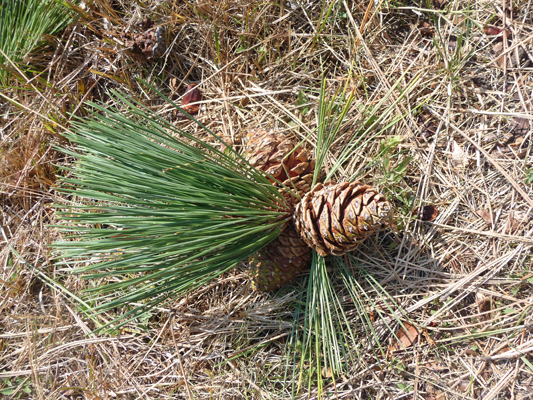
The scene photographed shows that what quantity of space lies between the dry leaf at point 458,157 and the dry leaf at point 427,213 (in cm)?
18

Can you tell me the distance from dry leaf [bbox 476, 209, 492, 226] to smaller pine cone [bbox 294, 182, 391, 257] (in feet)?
1.36

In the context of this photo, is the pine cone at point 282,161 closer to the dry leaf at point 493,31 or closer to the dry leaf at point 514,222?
the dry leaf at point 514,222

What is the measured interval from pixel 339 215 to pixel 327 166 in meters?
0.35

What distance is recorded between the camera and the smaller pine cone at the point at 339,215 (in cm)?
118

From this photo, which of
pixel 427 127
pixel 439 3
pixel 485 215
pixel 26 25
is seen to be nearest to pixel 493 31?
pixel 439 3

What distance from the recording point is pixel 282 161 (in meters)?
1.33

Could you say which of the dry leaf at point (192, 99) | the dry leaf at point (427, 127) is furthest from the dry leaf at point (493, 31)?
the dry leaf at point (192, 99)

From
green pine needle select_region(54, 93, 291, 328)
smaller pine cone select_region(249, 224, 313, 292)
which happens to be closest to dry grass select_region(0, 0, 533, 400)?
smaller pine cone select_region(249, 224, 313, 292)

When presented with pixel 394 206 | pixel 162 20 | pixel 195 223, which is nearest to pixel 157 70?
pixel 162 20

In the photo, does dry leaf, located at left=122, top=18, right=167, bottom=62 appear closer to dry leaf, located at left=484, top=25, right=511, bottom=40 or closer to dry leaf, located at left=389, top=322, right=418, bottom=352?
dry leaf, located at left=484, top=25, right=511, bottom=40

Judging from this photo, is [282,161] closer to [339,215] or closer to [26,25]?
[339,215]

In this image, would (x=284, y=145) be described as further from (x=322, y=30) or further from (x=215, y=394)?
(x=215, y=394)

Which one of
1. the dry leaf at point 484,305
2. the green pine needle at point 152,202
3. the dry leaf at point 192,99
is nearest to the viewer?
the green pine needle at point 152,202

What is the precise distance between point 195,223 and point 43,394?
4.37 ft
